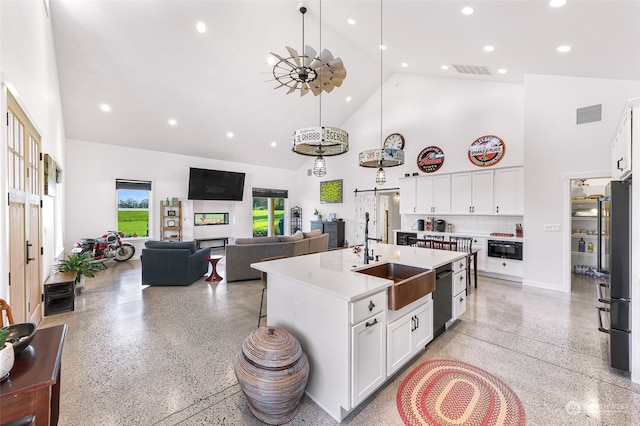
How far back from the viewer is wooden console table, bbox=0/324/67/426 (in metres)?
1.01

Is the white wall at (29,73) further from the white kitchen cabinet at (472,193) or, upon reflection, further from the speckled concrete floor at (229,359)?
the white kitchen cabinet at (472,193)

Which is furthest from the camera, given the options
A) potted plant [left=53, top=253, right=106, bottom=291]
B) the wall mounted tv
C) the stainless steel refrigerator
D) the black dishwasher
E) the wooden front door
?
the wall mounted tv

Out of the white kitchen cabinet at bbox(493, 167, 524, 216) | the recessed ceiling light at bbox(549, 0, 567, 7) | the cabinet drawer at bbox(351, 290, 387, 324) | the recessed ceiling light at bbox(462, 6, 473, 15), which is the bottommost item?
the cabinet drawer at bbox(351, 290, 387, 324)

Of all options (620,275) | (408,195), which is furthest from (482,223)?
(620,275)

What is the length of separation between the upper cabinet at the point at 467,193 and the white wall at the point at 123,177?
19.6 feet

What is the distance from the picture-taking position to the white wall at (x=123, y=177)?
22.5ft

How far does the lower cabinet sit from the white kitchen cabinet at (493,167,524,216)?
160 inches

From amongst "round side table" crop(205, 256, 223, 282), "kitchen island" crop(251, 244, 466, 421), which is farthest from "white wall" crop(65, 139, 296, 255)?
"kitchen island" crop(251, 244, 466, 421)

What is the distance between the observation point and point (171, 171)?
8.34 m

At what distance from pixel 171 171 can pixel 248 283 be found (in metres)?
5.14

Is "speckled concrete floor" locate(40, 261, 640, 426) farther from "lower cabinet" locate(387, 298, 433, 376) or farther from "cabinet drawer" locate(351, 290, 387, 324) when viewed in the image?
"cabinet drawer" locate(351, 290, 387, 324)

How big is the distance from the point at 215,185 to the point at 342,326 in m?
8.25

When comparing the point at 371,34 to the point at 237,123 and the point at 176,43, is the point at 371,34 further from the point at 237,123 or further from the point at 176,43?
the point at 237,123

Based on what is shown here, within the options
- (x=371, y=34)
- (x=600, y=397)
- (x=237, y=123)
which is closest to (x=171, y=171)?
(x=237, y=123)
